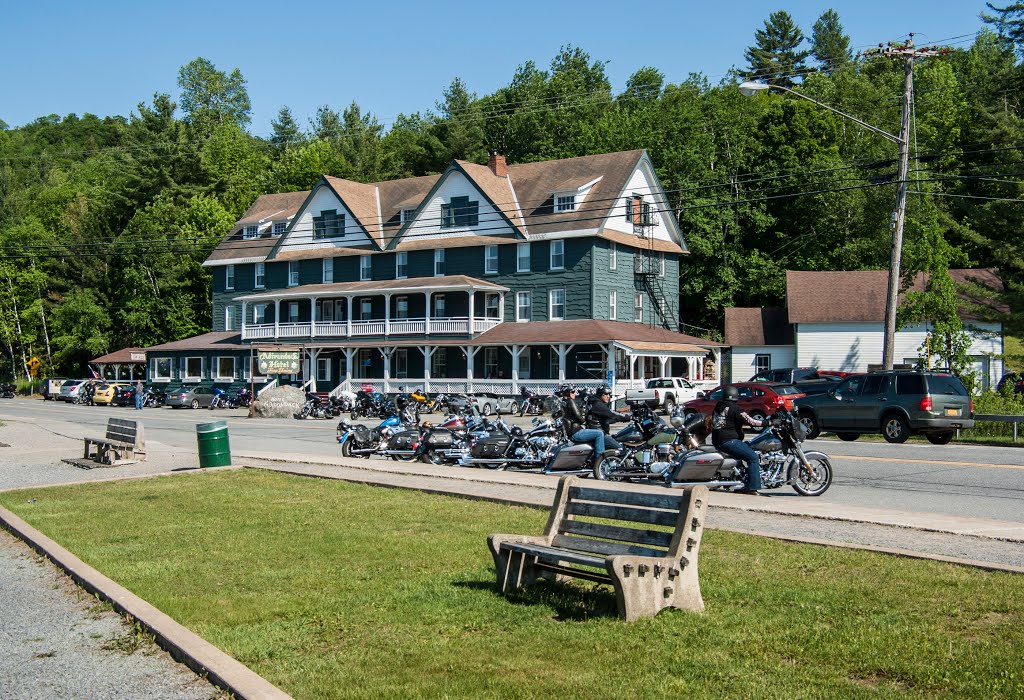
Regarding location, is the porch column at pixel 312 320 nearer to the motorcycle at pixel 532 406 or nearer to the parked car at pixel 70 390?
the motorcycle at pixel 532 406

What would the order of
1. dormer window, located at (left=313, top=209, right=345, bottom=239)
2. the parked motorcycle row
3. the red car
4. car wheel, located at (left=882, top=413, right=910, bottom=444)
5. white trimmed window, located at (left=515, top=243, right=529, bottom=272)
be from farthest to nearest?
dormer window, located at (left=313, top=209, right=345, bottom=239)
white trimmed window, located at (left=515, top=243, right=529, bottom=272)
the red car
car wheel, located at (left=882, top=413, right=910, bottom=444)
the parked motorcycle row

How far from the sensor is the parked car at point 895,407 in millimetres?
25328

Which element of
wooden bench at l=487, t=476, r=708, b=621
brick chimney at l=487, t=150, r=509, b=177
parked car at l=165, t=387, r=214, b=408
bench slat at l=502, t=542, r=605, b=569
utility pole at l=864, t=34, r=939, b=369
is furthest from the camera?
brick chimney at l=487, t=150, r=509, b=177

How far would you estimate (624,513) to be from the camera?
824cm

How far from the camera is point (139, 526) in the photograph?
506 inches

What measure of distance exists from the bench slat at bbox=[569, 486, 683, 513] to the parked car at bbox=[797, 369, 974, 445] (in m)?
19.3

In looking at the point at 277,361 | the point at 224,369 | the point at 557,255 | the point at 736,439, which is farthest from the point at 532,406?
the point at 224,369

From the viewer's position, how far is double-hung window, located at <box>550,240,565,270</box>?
52.8 m

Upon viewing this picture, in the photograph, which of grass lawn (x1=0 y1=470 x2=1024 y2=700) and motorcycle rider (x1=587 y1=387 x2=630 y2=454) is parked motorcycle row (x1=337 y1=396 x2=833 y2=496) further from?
grass lawn (x1=0 y1=470 x2=1024 y2=700)

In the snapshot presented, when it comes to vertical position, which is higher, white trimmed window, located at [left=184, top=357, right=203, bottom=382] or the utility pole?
the utility pole

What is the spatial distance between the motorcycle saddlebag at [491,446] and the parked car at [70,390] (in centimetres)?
5508

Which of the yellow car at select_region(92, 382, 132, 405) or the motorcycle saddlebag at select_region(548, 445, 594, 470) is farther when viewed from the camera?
the yellow car at select_region(92, 382, 132, 405)

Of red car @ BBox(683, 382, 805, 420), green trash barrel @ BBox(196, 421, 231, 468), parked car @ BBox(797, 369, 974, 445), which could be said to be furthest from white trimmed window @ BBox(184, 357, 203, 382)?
parked car @ BBox(797, 369, 974, 445)

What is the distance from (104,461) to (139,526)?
10.5 m
